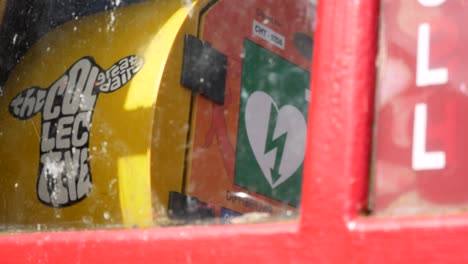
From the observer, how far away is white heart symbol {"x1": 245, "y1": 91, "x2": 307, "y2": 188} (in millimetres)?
1057

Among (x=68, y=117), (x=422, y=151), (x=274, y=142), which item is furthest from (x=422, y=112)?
(x=68, y=117)

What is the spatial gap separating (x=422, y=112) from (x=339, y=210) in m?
0.13

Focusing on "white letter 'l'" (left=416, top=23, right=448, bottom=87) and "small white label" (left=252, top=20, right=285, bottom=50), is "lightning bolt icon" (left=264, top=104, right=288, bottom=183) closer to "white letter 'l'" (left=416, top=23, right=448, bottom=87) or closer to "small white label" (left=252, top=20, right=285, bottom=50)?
"small white label" (left=252, top=20, right=285, bottom=50)

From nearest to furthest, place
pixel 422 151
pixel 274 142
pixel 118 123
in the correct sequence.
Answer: pixel 422 151 < pixel 274 142 < pixel 118 123

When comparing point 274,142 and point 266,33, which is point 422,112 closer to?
point 274,142

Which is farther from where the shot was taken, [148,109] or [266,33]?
[266,33]

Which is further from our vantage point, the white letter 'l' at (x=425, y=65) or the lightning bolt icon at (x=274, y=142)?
the lightning bolt icon at (x=274, y=142)

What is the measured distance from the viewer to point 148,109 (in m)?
1.34

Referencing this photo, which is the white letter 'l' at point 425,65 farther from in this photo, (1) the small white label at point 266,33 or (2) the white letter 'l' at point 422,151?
(1) the small white label at point 266,33

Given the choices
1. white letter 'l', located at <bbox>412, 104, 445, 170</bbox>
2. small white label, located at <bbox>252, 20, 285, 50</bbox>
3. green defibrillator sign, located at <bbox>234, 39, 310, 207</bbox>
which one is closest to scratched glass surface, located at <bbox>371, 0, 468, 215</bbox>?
white letter 'l', located at <bbox>412, 104, 445, 170</bbox>

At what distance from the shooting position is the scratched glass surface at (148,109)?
3.81 feet

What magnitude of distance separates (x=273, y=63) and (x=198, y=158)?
0.57 feet

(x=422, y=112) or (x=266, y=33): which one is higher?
(x=266, y=33)

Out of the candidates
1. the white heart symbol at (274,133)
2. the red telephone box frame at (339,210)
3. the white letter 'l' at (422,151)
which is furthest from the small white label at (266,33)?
the white letter 'l' at (422,151)
